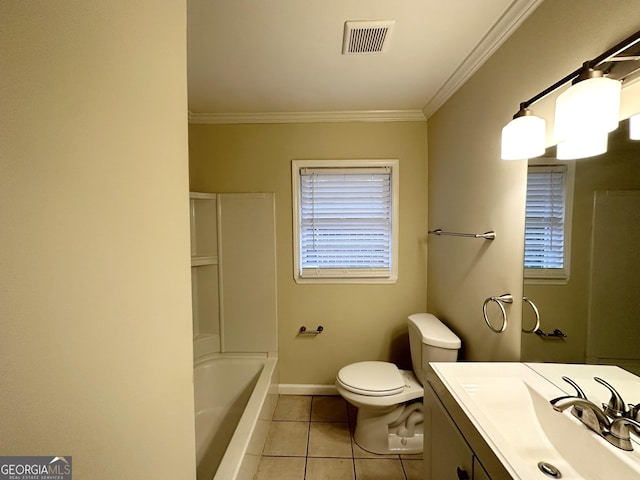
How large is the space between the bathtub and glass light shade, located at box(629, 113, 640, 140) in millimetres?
1982

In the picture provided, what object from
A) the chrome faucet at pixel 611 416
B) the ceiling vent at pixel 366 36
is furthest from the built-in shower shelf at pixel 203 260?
the chrome faucet at pixel 611 416

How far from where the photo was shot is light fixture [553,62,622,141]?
781 mm

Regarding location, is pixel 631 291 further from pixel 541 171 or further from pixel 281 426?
pixel 281 426

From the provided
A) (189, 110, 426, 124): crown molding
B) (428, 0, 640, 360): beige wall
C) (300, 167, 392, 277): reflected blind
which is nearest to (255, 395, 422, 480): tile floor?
(428, 0, 640, 360): beige wall

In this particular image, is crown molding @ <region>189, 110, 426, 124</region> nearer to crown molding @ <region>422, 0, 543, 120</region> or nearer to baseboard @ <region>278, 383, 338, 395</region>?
crown molding @ <region>422, 0, 543, 120</region>

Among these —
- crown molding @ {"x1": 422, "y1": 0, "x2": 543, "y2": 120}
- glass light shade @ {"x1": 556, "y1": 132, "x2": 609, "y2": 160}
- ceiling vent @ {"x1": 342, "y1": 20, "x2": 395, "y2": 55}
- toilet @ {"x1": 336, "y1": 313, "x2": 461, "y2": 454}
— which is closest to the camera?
glass light shade @ {"x1": 556, "y1": 132, "x2": 609, "y2": 160}

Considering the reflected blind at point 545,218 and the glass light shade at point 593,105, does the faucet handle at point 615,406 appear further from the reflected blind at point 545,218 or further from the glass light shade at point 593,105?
the glass light shade at point 593,105

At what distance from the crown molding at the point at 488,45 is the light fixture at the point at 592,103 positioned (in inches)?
24.5

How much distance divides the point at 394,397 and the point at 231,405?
4.30 feet

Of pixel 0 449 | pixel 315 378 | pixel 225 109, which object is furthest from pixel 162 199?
pixel 315 378

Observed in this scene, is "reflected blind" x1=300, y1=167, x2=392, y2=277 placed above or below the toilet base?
above

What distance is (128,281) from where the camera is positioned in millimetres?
570

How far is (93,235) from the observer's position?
489 millimetres
